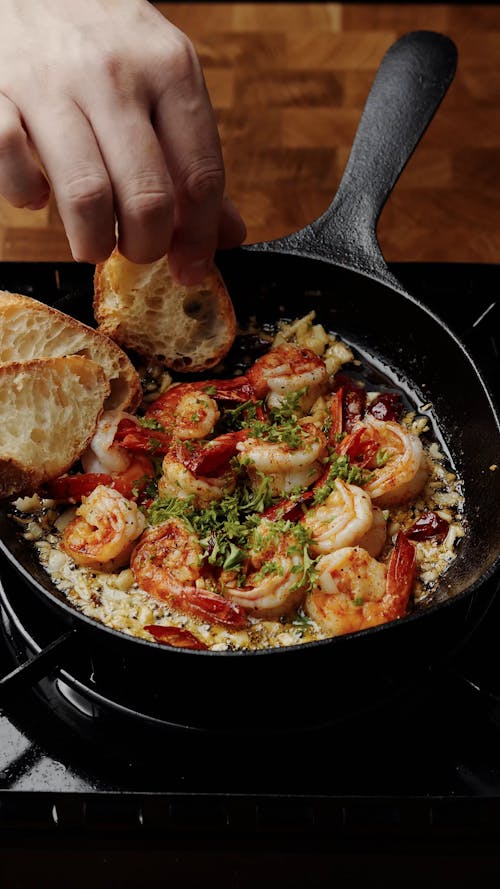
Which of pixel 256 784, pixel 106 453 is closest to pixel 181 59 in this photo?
pixel 106 453

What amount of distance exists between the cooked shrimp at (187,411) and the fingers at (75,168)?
0.42 meters

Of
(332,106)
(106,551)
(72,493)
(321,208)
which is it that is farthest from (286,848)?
(332,106)

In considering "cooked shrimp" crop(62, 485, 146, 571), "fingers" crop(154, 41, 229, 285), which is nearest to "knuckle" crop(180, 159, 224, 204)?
"fingers" crop(154, 41, 229, 285)

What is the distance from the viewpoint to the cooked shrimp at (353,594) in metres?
1.50

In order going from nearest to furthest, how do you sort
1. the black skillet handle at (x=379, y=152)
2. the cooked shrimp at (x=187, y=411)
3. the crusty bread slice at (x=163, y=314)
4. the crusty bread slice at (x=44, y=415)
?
the crusty bread slice at (x=44, y=415) < the cooked shrimp at (x=187, y=411) < the crusty bread slice at (x=163, y=314) < the black skillet handle at (x=379, y=152)

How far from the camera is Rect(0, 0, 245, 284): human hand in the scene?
4.58ft

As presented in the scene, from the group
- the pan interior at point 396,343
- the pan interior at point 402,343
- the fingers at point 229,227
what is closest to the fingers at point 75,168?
the fingers at point 229,227

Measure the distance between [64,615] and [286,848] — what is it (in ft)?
1.51

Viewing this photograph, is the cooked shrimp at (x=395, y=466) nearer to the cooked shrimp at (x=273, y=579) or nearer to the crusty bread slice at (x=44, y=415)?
the cooked shrimp at (x=273, y=579)

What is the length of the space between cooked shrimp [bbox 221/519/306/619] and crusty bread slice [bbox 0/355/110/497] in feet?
1.16

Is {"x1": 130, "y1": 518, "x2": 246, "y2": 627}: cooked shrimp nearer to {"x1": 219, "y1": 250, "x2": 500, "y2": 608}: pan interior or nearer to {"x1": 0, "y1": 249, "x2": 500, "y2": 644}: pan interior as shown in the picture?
{"x1": 0, "y1": 249, "x2": 500, "y2": 644}: pan interior

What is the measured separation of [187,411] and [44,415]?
0.24m

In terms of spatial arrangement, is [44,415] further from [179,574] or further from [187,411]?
[179,574]

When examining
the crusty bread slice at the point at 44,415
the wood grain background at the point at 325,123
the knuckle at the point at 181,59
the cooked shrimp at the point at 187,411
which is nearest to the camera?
the knuckle at the point at 181,59
